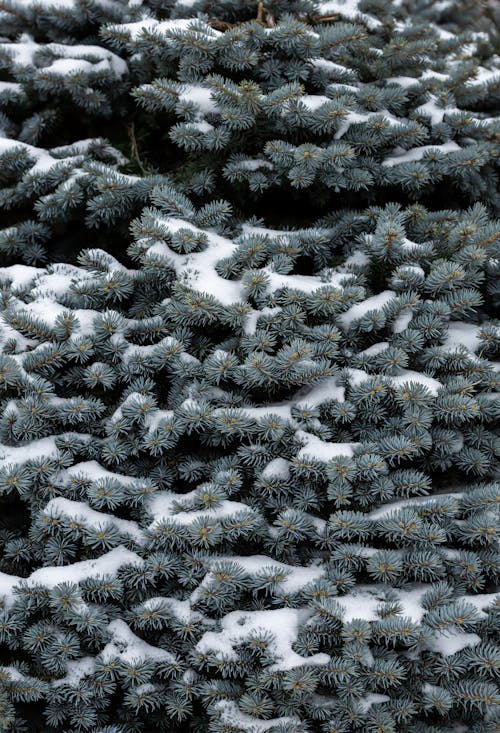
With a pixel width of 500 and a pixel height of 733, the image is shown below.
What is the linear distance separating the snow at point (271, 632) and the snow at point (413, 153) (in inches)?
74.3

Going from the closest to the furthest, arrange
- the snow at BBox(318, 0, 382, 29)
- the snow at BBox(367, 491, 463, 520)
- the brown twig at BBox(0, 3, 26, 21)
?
the snow at BBox(367, 491, 463, 520)
the brown twig at BBox(0, 3, 26, 21)
the snow at BBox(318, 0, 382, 29)

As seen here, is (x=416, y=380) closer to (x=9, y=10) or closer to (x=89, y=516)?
(x=89, y=516)

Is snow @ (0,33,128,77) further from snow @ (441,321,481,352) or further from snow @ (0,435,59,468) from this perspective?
snow @ (441,321,481,352)

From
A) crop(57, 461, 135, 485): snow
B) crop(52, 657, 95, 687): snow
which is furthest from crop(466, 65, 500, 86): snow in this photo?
crop(52, 657, 95, 687): snow

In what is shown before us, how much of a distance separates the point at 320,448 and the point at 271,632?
0.59 meters

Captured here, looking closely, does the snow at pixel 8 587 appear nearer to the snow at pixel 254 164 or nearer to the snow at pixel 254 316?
the snow at pixel 254 316

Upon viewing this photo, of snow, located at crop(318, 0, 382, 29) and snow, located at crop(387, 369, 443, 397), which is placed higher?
snow, located at crop(318, 0, 382, 29)

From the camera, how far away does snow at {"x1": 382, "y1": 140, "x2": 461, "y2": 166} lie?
2629 millimetres

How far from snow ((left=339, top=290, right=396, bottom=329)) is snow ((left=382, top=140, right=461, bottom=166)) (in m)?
0.74

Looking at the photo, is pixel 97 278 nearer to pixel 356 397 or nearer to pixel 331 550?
pixel 356 397

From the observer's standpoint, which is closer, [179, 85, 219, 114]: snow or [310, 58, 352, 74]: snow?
[179, 85, 219, 114]: snow

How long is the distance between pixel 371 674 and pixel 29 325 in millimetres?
1612

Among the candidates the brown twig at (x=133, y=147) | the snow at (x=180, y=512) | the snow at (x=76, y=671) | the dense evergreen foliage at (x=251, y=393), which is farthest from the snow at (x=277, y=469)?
the brown twig at (x=133, y=147)

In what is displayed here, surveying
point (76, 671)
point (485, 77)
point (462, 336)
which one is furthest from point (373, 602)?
point (485, 77)
